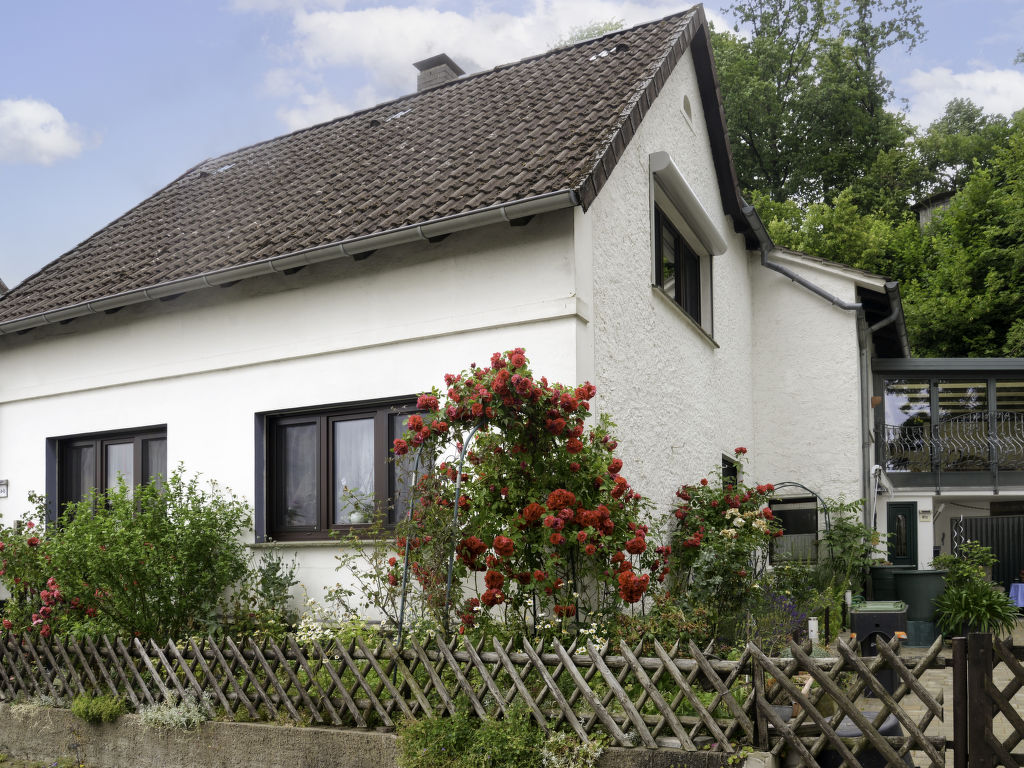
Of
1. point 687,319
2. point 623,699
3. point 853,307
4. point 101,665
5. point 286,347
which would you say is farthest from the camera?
point 853,307

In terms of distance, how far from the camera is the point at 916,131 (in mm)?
31906

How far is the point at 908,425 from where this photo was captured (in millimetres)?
18578

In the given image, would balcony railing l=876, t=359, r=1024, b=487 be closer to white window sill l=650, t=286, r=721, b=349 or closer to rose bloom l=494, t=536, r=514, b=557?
white window sill l=650, t=286, r=721, b=349

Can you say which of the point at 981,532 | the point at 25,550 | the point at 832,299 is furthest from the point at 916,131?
the point at 25,550

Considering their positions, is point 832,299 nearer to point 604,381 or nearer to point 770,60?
point 604,381

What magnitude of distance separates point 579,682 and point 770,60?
29303mm

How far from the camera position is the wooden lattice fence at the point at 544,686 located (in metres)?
4.81

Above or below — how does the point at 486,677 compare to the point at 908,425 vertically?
below

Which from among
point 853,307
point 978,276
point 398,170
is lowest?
point 853,307

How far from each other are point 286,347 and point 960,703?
6.32m

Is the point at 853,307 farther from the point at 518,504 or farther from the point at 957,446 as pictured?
the point at 518,504

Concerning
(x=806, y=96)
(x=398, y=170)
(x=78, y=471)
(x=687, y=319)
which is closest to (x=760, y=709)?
(x=687, y=319)

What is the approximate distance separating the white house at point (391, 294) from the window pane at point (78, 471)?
3cm

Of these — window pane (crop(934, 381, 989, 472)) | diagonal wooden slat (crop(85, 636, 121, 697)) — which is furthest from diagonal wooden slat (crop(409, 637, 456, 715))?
window pane (crop(934, 381, 989, 472))
